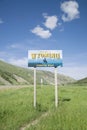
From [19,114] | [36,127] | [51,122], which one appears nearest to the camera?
[36,127]

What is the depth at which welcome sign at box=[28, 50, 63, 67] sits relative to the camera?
87.0ft

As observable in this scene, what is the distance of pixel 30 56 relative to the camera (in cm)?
2650

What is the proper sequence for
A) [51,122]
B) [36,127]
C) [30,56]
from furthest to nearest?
[30,56] → [51,122] → [36,127]

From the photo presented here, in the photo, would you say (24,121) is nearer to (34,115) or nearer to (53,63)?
(34,115)

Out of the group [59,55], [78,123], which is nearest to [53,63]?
[59,55]

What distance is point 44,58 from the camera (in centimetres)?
2684

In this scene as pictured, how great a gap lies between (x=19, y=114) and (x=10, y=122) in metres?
3.01

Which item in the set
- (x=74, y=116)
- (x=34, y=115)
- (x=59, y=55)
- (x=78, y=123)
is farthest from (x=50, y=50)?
(x=78, y=123)

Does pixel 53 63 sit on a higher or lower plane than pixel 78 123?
higher

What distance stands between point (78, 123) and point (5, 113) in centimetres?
627

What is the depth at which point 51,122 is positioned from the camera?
16.0 meters

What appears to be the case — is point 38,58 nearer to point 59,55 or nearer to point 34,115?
point 59,55

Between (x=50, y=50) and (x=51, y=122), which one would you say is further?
(x=50, y=50)

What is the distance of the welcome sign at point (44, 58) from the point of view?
26531mm
